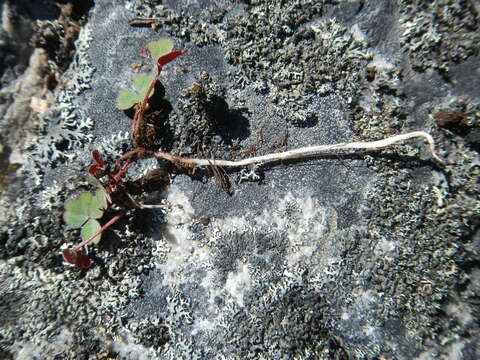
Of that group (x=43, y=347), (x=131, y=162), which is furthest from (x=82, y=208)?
(x=43, y=347)

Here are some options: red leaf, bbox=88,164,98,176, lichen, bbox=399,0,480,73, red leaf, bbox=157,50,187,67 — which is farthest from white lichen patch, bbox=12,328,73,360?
lichen, bbox=399,0,480,73

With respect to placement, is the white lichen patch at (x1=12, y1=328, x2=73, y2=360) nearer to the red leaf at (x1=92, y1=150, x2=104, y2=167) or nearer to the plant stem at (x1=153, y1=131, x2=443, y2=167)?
the red leaf at (x1=92, y1=150, x2=104, y2=167)

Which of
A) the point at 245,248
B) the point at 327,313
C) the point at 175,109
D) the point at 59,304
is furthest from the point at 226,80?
the point at 59,304

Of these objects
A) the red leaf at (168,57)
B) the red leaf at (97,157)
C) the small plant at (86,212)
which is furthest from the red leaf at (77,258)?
the red leaf at (168,57)

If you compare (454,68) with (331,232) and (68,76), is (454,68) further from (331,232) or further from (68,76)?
(68,76)

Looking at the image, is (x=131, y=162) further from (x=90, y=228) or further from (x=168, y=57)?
(x=168, y=57)

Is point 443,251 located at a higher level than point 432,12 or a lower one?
lower

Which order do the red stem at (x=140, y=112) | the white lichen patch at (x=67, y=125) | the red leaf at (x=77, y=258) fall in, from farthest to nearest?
the white lichen patch at (x=67, y=125), the red stem at (x=140, y=112), the red leaf at (x=77, y=258)

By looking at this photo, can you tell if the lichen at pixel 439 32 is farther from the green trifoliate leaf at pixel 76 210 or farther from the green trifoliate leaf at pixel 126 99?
the green trifoliate leaf at pixel 76 210
